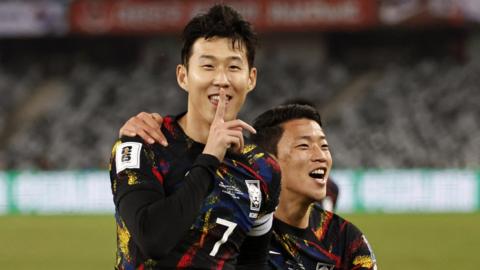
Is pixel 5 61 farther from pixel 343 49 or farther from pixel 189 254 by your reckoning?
pixel 189 254

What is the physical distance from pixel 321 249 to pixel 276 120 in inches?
25.3

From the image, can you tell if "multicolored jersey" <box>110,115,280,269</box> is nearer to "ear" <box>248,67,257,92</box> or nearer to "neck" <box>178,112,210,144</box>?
"neck" <box>178,112,210,144</box>

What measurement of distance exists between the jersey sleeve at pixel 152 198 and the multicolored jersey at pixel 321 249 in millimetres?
967

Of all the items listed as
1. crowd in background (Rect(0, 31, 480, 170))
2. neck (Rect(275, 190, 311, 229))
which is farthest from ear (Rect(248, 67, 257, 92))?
crowd in background (Rect(0, 31, 480, 170))

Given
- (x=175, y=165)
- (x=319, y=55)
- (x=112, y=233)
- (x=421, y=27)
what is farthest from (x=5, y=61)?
(x=175, y=165)

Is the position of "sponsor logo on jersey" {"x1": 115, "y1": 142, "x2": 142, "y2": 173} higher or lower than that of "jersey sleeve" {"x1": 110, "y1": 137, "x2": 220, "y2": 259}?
higher

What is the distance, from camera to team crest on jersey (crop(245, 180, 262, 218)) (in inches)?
151

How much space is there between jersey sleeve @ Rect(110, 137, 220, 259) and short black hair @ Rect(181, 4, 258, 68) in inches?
17.4

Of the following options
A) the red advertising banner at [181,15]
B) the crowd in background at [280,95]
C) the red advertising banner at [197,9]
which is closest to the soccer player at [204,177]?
the crowd in background at [280,95]

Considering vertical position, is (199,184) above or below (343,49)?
below

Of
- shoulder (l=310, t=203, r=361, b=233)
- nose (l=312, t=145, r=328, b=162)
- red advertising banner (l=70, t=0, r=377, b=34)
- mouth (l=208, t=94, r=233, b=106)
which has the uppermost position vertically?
red advertising banner (l=70, t=0, r=377, b=34)

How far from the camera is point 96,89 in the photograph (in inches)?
1168

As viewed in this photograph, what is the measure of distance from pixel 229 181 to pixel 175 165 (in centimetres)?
21

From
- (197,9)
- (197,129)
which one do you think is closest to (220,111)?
(197,129)
